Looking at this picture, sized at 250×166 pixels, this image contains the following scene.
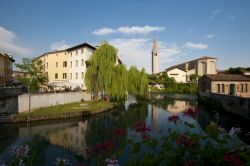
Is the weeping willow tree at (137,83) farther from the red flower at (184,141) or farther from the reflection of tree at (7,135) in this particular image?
the red flower at (184,141)

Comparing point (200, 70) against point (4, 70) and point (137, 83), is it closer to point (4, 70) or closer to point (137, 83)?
point (137, 83)

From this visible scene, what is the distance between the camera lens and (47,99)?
106 ft

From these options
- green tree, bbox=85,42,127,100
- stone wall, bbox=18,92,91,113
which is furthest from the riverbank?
green tree, bbox=85,42,127,100

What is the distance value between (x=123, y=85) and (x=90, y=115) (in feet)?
30.8

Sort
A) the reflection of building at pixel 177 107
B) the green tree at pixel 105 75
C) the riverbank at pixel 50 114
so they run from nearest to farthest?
the riverbank at pixel 50 114 → the reflection of building at pixel 177 107 → the green tree at pixel 105 75

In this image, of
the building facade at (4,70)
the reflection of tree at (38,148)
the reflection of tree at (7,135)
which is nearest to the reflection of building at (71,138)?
the reflection of tree at (38,148)

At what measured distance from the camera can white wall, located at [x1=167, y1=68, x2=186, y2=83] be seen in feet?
374

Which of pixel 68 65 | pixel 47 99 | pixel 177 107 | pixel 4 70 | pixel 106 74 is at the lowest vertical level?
pixel 177 107

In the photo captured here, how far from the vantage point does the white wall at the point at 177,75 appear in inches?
4486

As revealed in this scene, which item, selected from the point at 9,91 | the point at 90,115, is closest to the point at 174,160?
the point at 90,115

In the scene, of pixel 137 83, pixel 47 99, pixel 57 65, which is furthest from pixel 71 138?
pixel 137 83

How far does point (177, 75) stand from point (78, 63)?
75.7m

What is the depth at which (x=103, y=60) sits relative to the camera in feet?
121

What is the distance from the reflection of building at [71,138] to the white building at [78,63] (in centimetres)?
2414
